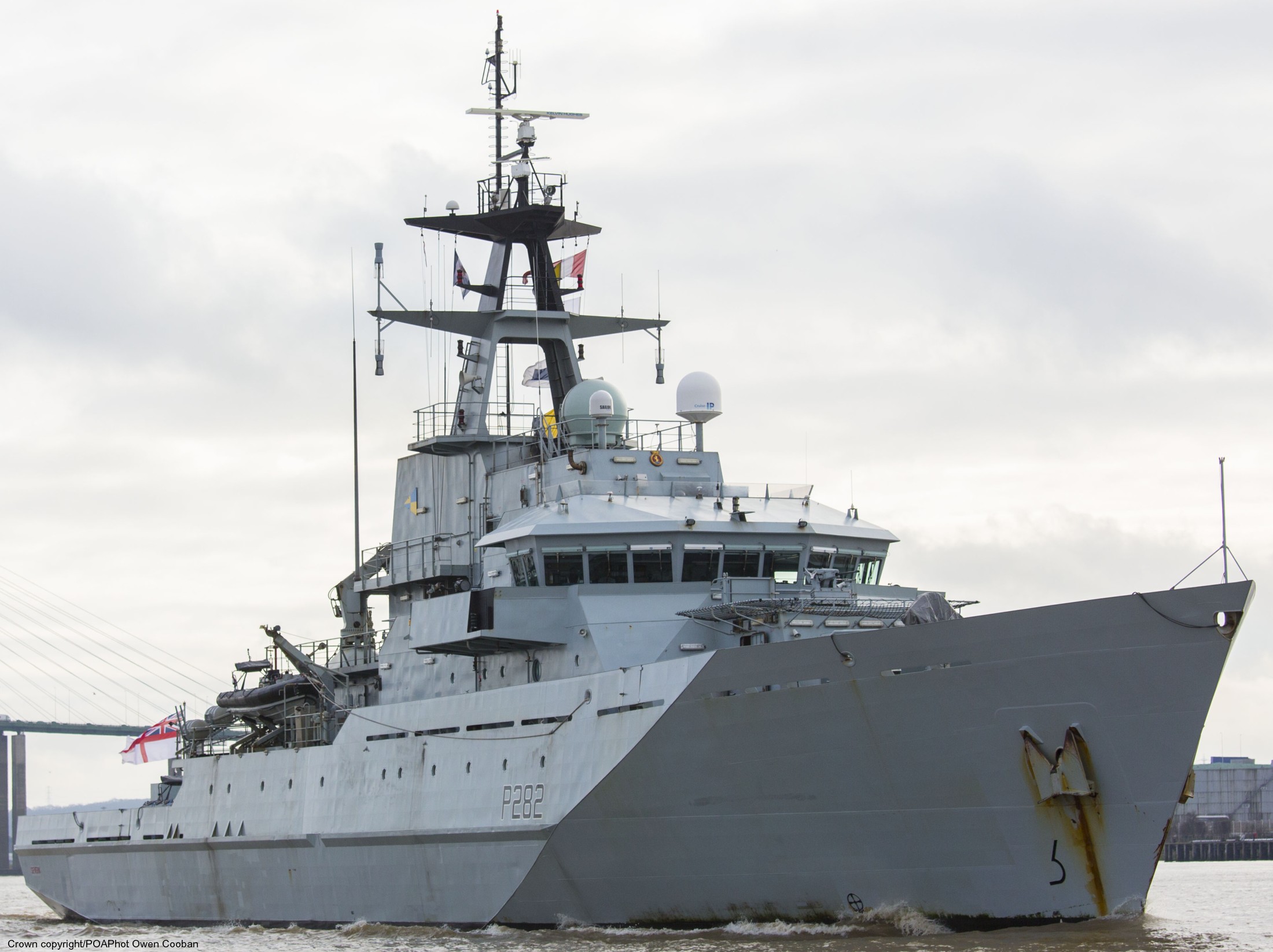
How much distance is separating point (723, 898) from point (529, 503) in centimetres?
854

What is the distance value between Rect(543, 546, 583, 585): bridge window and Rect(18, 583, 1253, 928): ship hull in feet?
8.41

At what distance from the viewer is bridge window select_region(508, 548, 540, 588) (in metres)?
26.2

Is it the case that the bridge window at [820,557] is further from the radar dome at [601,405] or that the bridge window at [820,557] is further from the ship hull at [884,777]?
the ship hull at [884,777]

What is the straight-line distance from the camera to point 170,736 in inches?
1489

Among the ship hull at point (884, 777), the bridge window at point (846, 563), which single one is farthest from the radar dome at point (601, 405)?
the ship hull at point (884, 777)

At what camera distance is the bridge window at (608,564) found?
84.8ft

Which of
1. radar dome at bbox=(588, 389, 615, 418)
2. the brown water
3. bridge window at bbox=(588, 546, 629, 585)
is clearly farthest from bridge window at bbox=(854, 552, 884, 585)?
the brown water

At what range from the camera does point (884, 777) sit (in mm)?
21000

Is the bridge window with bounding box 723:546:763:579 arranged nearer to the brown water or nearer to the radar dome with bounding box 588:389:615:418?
the radar dome with bounding box 588:389:615:418

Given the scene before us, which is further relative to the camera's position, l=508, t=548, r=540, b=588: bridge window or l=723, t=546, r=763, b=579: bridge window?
l=508, t=548, r=540, b=588: bridge window

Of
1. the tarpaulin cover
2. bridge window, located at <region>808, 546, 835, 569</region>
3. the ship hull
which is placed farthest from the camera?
bridge window, located at <region>808, 546, 835, 569</region>

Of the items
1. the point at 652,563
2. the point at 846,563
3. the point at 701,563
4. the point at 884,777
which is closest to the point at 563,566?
the point at 652,563

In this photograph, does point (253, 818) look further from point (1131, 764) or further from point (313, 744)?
point (1131, 764)

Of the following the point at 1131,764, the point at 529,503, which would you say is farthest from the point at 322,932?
the point at 1131,764
